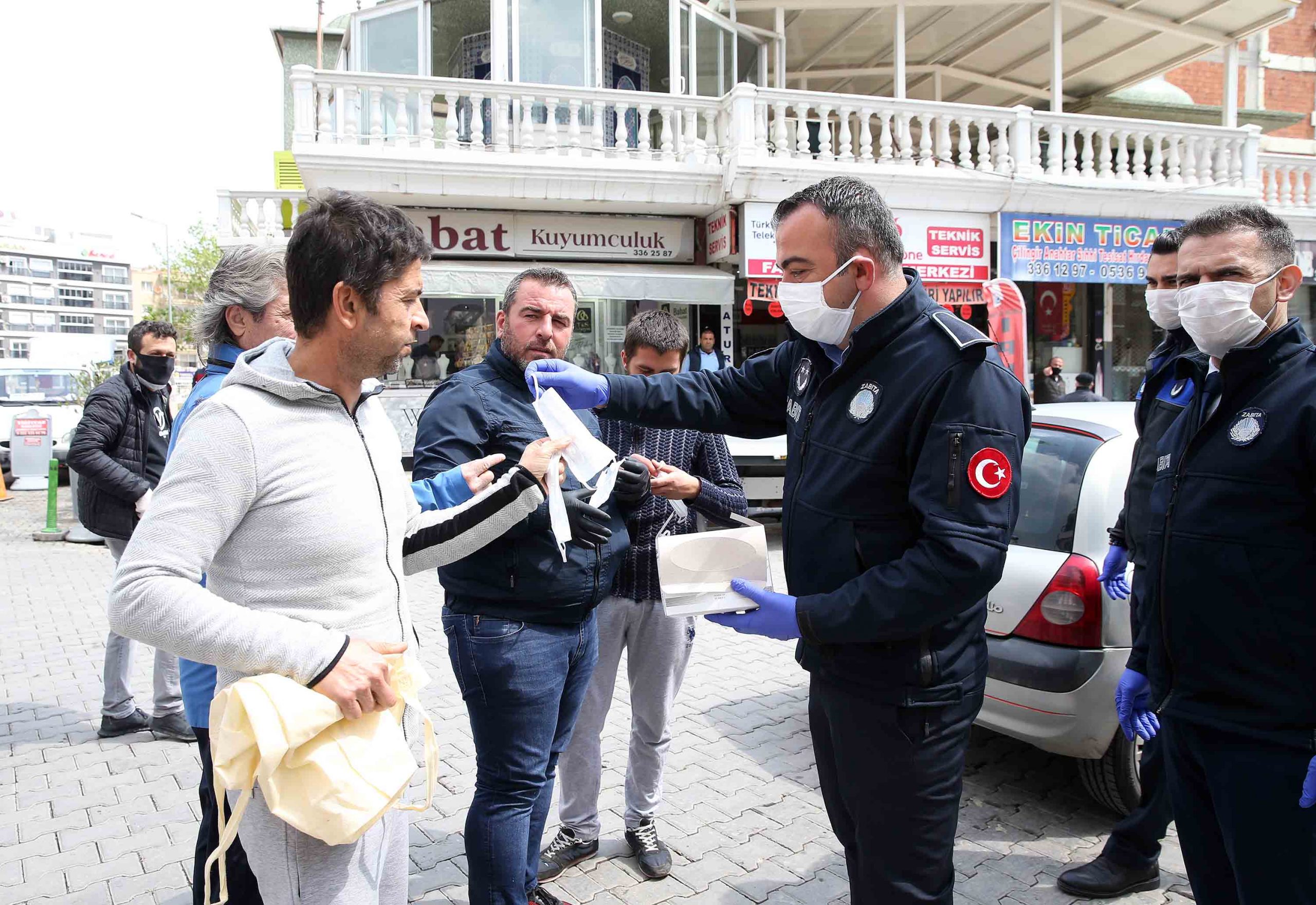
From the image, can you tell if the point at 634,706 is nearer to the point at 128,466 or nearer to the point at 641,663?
the point at 641,663

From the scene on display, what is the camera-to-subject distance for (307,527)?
164 cm

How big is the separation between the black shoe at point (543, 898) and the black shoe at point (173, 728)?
2544mm

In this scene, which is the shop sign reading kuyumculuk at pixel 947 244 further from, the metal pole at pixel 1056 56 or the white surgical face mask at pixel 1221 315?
the white surgical face mask at pixel 1221 315

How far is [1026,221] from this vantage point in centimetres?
1408

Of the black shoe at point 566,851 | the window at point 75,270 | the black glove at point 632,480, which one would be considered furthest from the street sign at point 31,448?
the window at point 75,270

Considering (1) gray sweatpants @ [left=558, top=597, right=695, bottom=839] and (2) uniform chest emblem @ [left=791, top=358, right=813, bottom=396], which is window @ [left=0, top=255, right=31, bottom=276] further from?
(2) uniform chest emblem @ [left=791, top=358, right=813, bottom=396]

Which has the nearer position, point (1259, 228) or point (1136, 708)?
point (1259, 228)

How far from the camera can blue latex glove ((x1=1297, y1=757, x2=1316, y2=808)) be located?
1.87 meters

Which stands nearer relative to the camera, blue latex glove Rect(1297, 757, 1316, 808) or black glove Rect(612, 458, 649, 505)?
blue latex glove Rect(1297, 757, 1316, 808)

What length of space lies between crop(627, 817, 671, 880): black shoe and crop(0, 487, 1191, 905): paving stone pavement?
43mm

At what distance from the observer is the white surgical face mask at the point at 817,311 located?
2082mm

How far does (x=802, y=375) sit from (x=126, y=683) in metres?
4.15

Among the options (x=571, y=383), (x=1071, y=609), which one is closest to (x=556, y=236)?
(x=1071, y=609)

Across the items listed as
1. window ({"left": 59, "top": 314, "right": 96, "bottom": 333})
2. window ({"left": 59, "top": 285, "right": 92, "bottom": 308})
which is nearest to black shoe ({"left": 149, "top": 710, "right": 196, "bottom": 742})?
window ({"left": 59, "top": 314, "right": 96, "bottom": 333})
